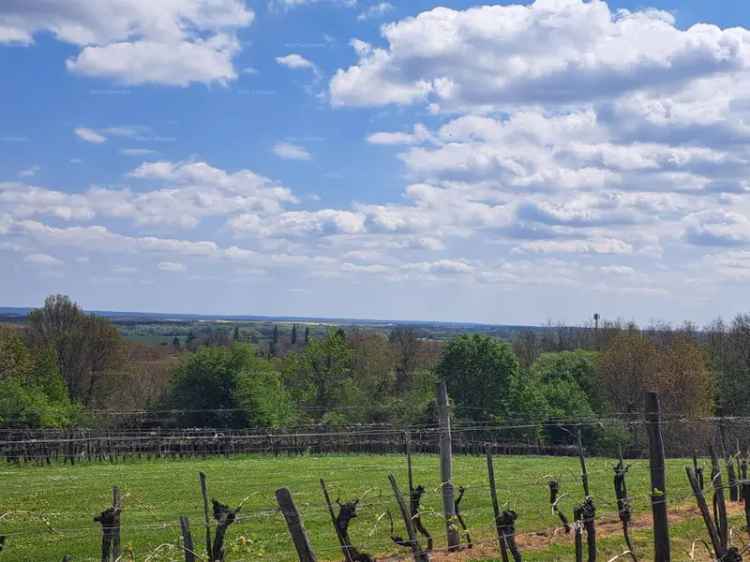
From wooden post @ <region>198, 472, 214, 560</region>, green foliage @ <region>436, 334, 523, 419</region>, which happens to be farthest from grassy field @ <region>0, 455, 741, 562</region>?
green foliage @ <region>436, 334, 523, 419</region>

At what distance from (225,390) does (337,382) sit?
11.1 meters

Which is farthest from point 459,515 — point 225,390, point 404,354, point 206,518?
point 404,354

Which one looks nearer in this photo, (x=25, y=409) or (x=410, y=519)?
(x=410, y=519)

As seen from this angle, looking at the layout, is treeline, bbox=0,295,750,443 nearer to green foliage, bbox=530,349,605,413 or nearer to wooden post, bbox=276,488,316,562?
green foliage, bbox=530,349,605,413

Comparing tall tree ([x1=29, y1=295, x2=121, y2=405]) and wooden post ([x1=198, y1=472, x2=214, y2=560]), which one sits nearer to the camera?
wooden post ([x1=198, y1=472, x2=214, y2=560])

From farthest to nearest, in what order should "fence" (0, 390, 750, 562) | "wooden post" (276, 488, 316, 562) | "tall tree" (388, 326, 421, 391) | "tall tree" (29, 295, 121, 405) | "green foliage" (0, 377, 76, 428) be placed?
"tall tree" (388, 326, 421, 391) < "tall tree" (29, 295, 121, 405) < "green foliage" (0, 377, 76, 428) < "fence" (0, 390, 750, 562) < "wooden post" (276, 488, 316, 562)

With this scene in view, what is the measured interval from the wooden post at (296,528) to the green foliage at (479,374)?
52315 mm

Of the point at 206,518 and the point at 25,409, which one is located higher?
the point at 206,518

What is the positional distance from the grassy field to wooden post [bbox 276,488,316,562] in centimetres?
88

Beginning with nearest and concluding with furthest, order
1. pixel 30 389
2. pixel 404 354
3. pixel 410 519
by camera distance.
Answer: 1. pixel 410 519
2. pixel 30 389
3. pixel 404 354

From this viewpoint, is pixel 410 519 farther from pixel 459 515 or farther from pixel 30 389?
pixel 30 389

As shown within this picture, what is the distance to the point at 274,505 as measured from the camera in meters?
22.2

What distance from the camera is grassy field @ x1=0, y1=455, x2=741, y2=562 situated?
51.6 feet

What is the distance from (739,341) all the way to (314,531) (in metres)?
49.6
